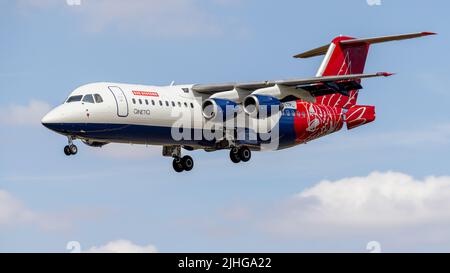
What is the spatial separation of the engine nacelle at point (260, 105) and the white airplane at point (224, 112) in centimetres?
3

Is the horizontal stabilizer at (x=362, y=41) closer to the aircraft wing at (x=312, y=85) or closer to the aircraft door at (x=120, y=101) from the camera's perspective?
the aircraft wing at (x=312, y=85)

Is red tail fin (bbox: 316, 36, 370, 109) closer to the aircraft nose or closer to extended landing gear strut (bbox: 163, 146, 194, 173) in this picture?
extended landing gear strut (bbox: 163, 146, 194, 173)

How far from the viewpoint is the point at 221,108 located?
126ft

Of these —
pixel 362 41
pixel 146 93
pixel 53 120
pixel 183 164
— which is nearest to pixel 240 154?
pixel 183 164

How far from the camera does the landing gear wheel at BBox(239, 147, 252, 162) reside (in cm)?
3953

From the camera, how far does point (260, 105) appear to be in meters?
38.0

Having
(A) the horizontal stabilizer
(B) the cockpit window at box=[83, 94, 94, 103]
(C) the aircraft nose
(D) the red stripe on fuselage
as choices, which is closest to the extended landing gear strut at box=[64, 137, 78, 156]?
(C) the aircraft nose

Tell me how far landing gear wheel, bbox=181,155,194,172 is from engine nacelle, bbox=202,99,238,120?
2145 mm

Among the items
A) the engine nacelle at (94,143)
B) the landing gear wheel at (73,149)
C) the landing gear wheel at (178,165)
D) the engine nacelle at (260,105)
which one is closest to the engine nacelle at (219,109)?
the engine nacelle at (260,105)

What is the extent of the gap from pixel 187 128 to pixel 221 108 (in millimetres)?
1373

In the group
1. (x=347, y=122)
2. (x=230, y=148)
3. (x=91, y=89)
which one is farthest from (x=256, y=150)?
(x=91, y=89)

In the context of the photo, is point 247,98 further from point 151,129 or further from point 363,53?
point 363,53

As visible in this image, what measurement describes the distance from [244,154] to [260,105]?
2365mm

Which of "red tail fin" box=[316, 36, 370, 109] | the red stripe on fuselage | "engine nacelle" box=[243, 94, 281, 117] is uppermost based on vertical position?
"red tail fin" box=[316, 36, 370, 109]
